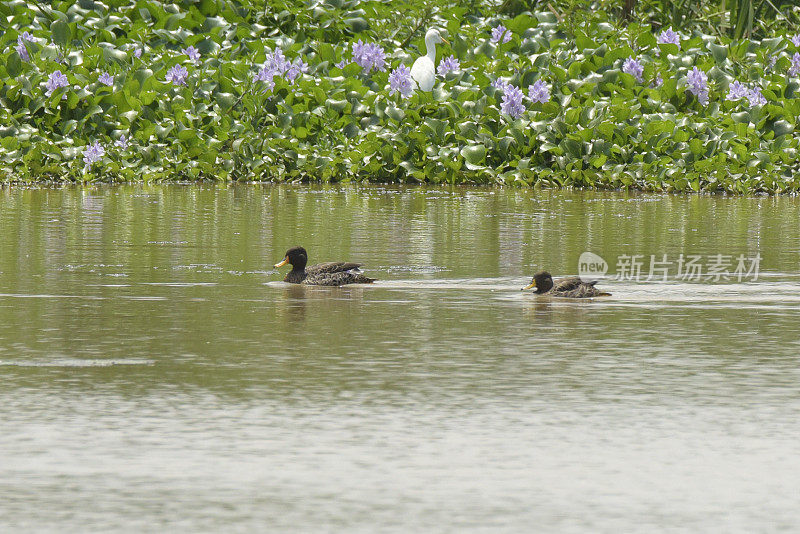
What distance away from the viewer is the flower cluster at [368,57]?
72.6ft

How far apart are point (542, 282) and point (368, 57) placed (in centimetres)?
1268

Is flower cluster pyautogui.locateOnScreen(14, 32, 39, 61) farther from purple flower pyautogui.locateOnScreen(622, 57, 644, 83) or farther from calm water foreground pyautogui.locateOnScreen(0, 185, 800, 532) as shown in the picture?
calm water foreground pyautogui.locateOnScreen(0, 185, 800, 532)

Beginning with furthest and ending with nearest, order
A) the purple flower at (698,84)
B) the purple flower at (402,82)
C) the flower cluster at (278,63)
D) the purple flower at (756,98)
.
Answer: the flower cluster at (278,63) < the purple flower at (402,82) < the purple flower at (698,84) < the purple flower at (756,98)

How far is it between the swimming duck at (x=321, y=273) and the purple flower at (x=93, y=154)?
371 inches

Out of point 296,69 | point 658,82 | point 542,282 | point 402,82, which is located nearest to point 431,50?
point 402,82

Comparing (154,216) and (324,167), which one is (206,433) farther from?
(324,167)

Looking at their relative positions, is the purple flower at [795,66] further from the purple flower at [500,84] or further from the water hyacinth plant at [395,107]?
the purple flower at [500,84]

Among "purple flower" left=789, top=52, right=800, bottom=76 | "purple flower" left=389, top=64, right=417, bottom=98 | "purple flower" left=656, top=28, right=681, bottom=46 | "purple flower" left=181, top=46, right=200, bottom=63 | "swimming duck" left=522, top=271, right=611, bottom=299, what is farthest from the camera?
"purple flower" left=656, top=28, right=681, bottom=46

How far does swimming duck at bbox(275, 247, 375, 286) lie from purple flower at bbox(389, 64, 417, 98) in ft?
35.0

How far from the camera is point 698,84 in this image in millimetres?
20562

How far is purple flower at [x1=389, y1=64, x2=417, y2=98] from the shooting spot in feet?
68.8

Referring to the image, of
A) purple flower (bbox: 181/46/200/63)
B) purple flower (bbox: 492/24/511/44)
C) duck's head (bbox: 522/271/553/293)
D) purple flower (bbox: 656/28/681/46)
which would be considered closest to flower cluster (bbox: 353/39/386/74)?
purple flower (bbox: 492/24/511/44)

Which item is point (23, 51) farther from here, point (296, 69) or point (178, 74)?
point (296, 69)

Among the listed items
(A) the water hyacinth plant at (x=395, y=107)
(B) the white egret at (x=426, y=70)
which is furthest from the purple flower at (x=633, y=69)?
(B) the white egret at (x=426, y=70)
